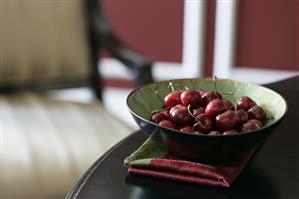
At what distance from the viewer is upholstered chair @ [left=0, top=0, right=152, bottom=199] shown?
1232 millimetres

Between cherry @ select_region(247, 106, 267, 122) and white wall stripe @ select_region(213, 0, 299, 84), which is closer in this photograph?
cherry @ select_region(247, 106, 267, 122)

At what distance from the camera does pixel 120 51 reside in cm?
151

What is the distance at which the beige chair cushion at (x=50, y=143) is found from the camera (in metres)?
1.22

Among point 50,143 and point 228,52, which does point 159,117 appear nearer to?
point 50,143

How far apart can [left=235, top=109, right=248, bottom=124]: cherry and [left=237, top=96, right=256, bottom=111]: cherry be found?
33 mm

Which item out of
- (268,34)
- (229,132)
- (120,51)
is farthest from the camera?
(268,34)

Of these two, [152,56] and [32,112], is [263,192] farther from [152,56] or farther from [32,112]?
[152,56]

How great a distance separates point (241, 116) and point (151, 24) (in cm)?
163

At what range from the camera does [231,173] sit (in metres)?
0.75

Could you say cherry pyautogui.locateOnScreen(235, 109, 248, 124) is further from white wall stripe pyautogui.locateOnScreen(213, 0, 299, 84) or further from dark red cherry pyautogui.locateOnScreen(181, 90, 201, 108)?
white wall stripe pyautogui.locateOnScreen(213, 0, 299, 84)

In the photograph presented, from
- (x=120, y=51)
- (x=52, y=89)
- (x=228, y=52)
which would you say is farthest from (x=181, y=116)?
(x=228, y=52)

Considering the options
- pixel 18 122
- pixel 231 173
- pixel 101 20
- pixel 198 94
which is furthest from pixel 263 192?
pixel 101 20

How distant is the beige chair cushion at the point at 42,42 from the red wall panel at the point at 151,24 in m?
0.73

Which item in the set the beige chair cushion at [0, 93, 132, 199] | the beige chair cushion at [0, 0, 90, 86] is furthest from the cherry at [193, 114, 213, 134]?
the beige chair cushion at [0, 0, 90, 86]
